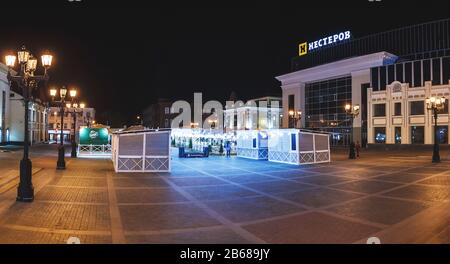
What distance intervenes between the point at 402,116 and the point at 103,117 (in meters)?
66.6

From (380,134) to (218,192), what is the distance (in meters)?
43.1

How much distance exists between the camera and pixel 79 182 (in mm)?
14344

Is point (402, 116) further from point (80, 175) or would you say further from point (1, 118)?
point (1, 118)

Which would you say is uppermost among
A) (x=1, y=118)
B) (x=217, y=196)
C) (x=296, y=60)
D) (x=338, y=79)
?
(x=296, y=60)

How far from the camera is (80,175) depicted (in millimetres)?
16656

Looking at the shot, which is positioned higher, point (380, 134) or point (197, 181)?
point (380, 134)

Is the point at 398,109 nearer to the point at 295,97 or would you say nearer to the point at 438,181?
the point at 295,97

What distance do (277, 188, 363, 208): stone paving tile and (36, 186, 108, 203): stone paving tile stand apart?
6.04 meters

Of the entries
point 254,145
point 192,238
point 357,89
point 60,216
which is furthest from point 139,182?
point 357,89

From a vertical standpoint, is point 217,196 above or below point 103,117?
below

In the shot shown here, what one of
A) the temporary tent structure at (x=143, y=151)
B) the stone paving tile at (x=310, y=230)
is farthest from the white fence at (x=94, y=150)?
the stone paving tile at (x=310, y=230)

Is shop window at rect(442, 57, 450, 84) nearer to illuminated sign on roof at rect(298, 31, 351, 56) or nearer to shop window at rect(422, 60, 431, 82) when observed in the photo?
shop window at rect(422, 60, 431, 82)

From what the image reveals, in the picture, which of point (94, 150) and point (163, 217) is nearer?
point (163, 217)
